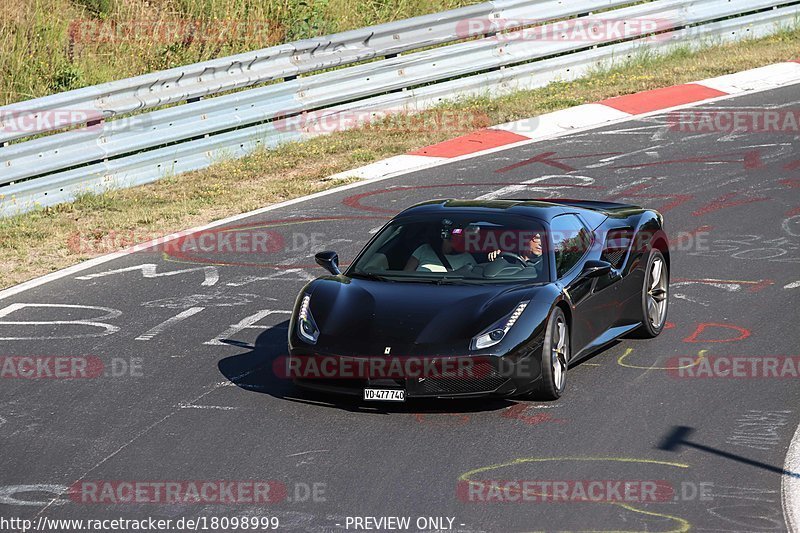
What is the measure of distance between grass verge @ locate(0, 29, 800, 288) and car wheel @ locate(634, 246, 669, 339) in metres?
6.02

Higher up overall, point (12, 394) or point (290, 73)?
point (290, 73)

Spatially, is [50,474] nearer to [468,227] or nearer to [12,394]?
[12,394]

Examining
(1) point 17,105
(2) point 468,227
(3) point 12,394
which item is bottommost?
(3) point 12,394

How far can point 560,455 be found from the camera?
7.68 metres

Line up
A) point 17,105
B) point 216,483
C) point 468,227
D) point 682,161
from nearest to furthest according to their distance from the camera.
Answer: point 216,483, point 468,227, point 17,105, point 682,161

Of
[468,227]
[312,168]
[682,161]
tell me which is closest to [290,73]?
[312,168]

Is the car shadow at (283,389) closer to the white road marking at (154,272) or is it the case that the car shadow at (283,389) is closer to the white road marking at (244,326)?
the white road marking at (244,326)

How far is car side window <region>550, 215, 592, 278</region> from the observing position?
956 cm

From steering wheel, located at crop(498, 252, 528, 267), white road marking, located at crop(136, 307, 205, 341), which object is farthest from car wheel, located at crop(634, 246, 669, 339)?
white road marking, located at crop(136, 307, 205, 341)

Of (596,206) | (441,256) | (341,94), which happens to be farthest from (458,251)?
(341,94)

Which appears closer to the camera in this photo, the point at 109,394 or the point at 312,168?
the point at 109,394

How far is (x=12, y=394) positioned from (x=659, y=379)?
A: 4.62 metres

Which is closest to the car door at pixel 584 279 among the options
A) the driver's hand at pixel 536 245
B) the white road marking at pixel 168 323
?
the driver's hand at pixel 536 245

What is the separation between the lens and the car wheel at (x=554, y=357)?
8602 millimetres
